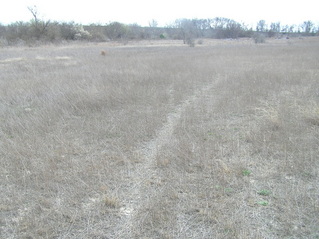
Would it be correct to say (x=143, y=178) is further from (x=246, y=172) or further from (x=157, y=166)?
(x=246, y=172)

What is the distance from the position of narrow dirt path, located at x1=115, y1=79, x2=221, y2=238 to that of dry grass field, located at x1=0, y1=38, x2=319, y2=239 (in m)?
0.02

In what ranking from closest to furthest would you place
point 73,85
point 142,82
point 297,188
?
point 297,188 → point 73,85 → point 142,82

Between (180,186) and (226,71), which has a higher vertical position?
(226,71)

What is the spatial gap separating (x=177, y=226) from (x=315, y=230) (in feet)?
4.81

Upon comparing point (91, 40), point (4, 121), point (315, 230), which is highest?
point (91, 40)

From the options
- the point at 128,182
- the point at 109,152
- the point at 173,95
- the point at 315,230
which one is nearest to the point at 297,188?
the point at 315,230

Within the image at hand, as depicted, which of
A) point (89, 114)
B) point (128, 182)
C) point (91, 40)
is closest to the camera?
point (128, 182)

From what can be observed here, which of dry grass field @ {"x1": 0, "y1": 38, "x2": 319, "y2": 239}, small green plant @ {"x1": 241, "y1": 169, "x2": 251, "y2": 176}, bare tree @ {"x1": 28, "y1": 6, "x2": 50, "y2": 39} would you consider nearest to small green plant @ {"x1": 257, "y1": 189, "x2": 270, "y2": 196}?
dry grass field @ {"x1": 0, "y1": 38, "x2": 319, "y2": 239}

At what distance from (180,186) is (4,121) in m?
4.76

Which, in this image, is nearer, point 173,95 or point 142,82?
point 173,95

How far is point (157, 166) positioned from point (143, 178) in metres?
0.39

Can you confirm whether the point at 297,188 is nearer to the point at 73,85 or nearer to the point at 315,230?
the point at 315,230

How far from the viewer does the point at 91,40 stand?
4606cm

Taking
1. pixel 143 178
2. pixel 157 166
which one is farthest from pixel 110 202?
pixel 157 166
